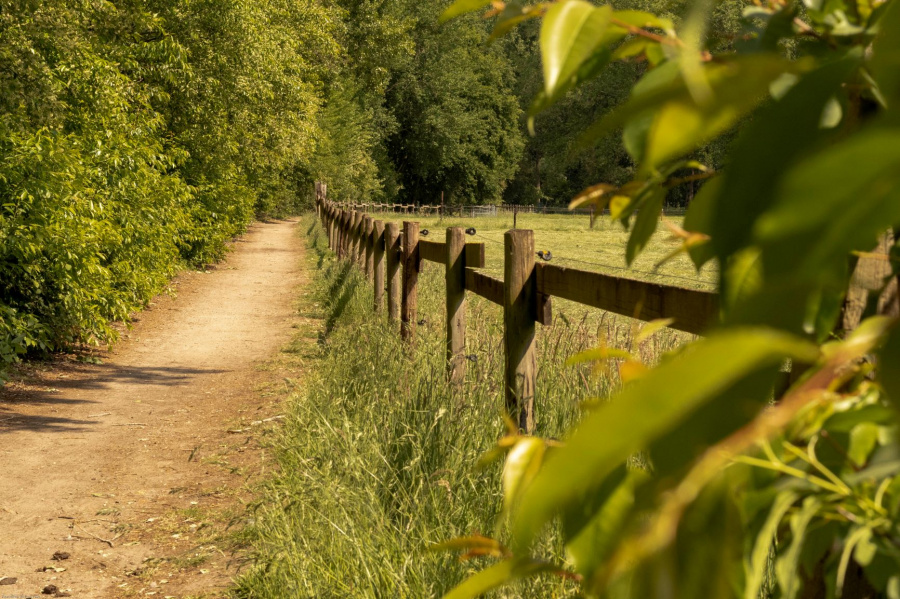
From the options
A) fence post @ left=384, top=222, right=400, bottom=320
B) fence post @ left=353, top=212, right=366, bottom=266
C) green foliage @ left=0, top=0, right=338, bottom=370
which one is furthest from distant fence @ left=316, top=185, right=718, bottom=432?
fence post @ left=353, top=212, right=366, bottom=266

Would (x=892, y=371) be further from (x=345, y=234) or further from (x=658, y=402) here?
(x=345, y=234)

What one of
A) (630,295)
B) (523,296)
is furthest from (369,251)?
(630,295)

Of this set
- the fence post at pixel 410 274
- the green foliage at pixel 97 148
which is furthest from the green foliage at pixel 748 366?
the green foliage at pixel 97 148

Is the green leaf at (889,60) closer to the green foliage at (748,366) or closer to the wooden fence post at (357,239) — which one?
the green foliage at (748,366)

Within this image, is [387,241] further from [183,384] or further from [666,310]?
[666,310]

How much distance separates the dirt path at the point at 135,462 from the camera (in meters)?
4.34

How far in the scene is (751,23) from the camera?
2.54 feet

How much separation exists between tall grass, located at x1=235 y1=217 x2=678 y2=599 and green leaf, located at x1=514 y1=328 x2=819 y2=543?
205 cm

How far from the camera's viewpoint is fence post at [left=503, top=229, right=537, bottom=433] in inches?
158

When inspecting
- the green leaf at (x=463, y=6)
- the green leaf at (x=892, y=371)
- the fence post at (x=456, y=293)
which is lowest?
the fence post at (x=456, y=293)

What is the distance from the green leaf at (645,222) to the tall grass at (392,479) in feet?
5.17

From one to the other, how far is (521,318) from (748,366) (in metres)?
3.72

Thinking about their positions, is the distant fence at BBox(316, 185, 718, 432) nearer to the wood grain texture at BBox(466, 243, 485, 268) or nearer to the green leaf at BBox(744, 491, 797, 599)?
the wood grain texture at BBox(466, 243, 485, 268)

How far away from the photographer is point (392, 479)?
387 cm
